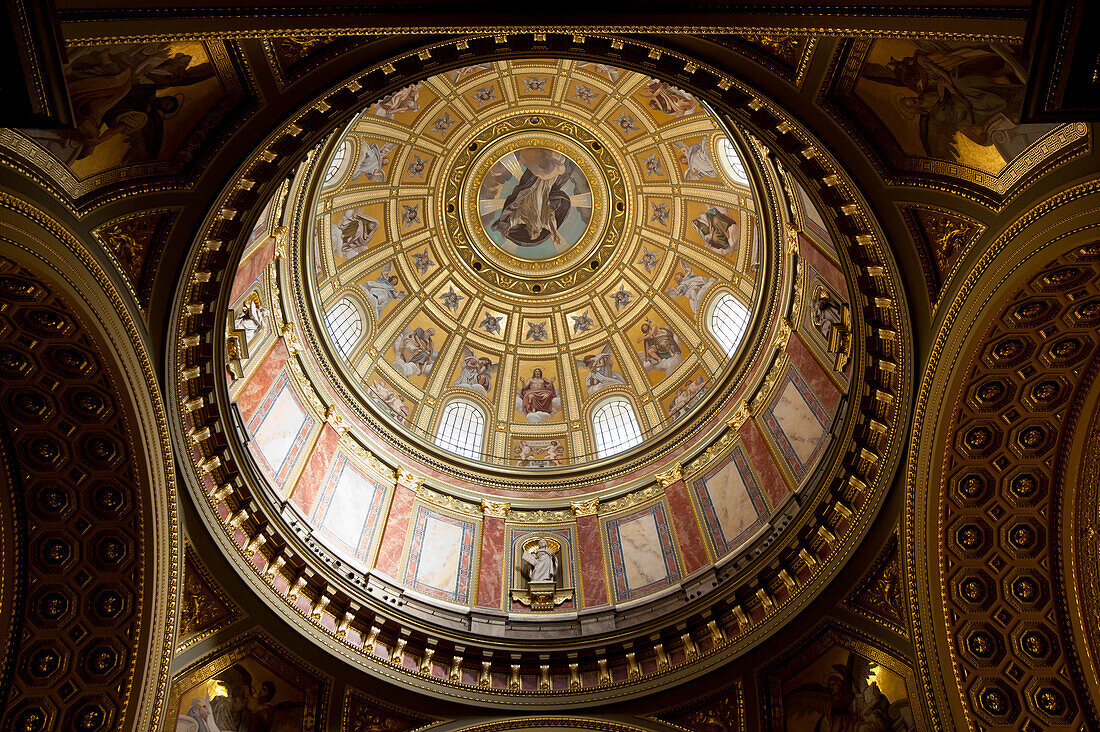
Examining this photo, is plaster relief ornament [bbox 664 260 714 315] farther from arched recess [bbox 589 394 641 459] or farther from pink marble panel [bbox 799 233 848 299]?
pink marble panel [bbox 799 233 848 299]

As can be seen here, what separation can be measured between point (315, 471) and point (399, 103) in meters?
13.5

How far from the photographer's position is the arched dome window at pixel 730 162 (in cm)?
2592

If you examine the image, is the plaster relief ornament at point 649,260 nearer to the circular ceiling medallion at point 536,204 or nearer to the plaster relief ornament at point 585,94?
the circular ceiling medallion at point 536,204

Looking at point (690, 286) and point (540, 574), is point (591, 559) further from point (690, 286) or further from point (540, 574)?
point (690, 286)

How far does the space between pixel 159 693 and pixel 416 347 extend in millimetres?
16310

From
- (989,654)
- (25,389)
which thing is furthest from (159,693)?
(989,654)

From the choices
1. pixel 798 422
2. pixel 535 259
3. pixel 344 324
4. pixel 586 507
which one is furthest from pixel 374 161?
pixel 798 422

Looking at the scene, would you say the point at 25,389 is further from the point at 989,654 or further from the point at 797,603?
the point at 989,654

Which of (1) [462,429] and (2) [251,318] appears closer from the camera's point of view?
(2) [251,318]

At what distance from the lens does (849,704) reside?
16828 mm

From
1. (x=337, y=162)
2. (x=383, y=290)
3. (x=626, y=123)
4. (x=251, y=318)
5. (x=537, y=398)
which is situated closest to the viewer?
(x=251, y=318)

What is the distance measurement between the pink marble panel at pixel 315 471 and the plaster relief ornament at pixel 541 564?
6451 millimetres

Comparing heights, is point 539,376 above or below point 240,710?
above

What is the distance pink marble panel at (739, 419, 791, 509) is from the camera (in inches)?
809
